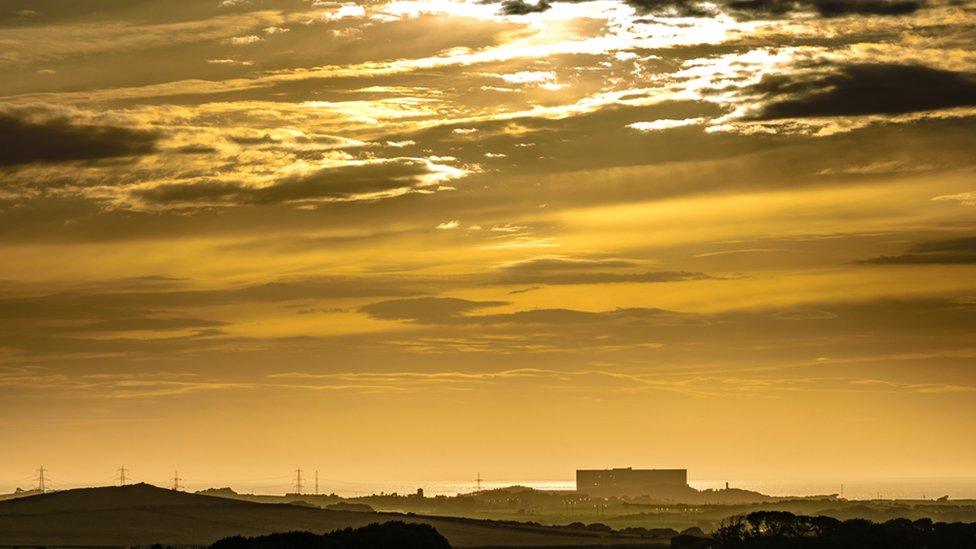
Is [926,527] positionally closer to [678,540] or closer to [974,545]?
[974,545]

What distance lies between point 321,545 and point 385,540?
1255cm

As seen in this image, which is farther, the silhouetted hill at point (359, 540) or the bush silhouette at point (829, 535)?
the bush silhouette at point (829, 535)

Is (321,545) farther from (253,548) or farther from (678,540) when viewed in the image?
(678,540)

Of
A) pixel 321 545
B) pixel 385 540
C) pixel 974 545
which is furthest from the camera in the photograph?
pixel 974 545

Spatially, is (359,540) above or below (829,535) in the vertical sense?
above

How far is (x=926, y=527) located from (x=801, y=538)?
1024 inches

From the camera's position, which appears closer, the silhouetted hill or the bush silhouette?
the silhouetted hill

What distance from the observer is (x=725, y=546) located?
184 m

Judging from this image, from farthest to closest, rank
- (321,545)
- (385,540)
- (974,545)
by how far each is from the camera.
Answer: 1. (974,545)
2. (385,540)
3. (321,545)

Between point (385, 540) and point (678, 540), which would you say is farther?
point (678, 540)

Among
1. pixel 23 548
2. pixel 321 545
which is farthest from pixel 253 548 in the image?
pixel 23 548

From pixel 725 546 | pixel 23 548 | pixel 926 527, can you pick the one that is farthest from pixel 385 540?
pixel 926 527

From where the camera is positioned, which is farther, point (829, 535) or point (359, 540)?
point (829, 535)

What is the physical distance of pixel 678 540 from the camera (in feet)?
655
